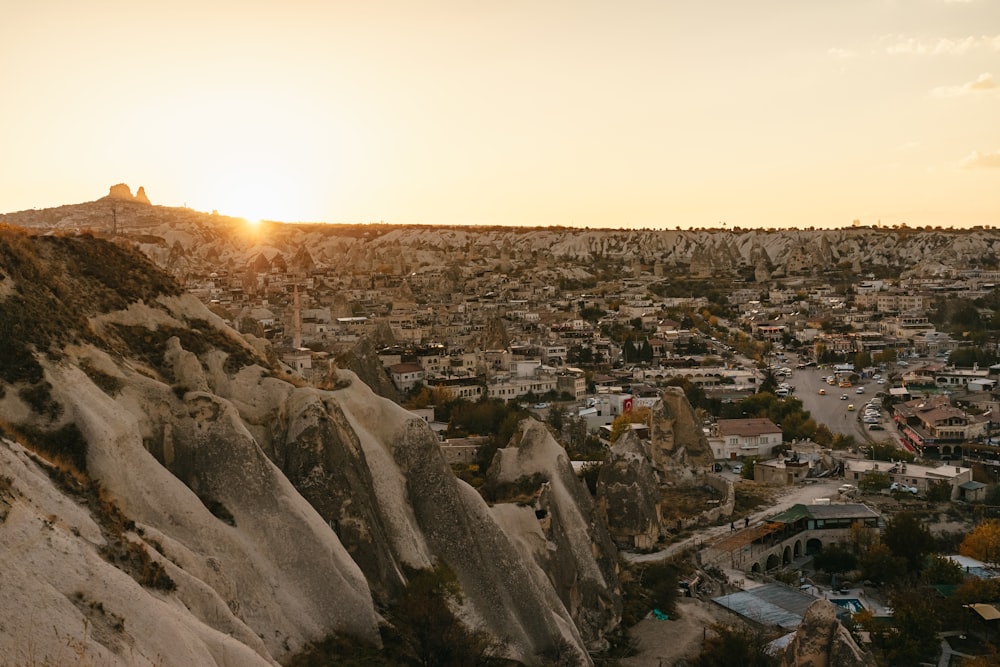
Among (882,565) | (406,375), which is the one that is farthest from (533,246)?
(882,565)

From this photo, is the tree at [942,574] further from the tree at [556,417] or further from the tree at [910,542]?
the tree at [556,417]

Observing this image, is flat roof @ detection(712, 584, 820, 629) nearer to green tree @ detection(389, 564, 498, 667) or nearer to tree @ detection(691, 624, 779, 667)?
tree @ detection(691, 624, 779, 667)

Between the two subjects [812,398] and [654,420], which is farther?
[812,398]

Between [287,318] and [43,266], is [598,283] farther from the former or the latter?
[43,266]

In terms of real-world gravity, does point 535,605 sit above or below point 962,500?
above

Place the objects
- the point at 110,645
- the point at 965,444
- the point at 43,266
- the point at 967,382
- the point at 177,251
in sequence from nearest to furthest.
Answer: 1. the point at 110,645
2. the point at 43,266
3. the point at 965,444
4. the point at 967,382
5. the point at 177,251

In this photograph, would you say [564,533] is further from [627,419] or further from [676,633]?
[627,419]

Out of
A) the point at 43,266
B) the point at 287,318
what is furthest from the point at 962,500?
the point at 287,318

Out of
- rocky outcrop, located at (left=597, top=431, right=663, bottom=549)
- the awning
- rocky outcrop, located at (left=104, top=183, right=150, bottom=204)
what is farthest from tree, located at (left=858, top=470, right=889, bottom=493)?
rocky outcrop, located at (left=104, top=183, right=150, bottom=204)
